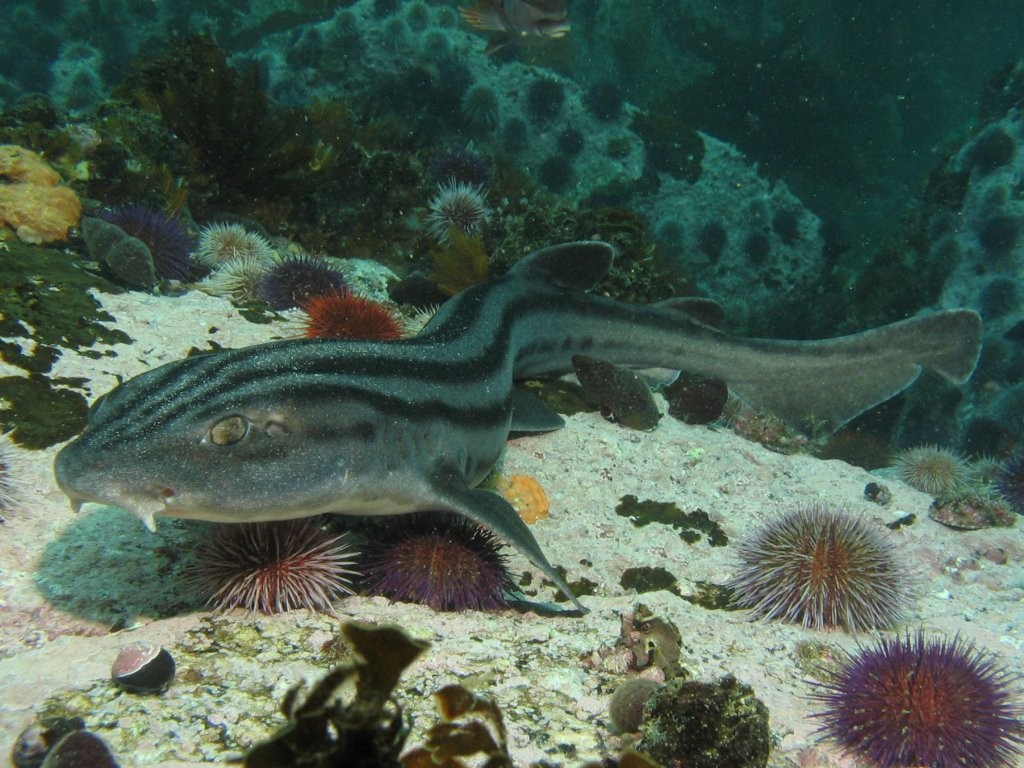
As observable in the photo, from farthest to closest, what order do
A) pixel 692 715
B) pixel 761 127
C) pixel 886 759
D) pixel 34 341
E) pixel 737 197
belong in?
pixel 761 127 → pixel 737 197 → pixel 34 341 → pixel 886 759 → pixel 692 715

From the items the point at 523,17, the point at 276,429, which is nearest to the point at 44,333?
the point at 276,429

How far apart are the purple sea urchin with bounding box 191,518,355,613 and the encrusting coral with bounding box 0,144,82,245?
4.70m

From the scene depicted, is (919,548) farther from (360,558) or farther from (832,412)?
(360,558)

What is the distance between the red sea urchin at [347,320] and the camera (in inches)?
212

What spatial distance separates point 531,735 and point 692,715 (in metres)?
0.65

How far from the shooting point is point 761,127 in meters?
26.8

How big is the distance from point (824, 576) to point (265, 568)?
3.42 metres

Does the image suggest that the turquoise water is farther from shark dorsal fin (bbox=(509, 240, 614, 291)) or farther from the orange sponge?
shark dorsal fin (bbox=(509, 240, 614, 291))

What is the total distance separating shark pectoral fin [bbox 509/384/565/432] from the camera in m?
5.42

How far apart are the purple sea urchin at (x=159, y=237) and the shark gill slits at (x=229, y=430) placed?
13.7ft

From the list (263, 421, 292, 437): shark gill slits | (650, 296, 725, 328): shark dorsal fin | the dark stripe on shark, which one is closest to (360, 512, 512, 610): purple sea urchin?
the dark stripe on shark

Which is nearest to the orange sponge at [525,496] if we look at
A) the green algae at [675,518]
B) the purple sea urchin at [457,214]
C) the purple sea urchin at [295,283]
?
the green algae at [675,518]

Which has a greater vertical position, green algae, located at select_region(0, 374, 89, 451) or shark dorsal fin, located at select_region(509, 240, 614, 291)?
shark dorsal fin, located at select_region(509, 240, 614, 291)

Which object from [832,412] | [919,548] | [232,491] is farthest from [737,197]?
[232,491]
